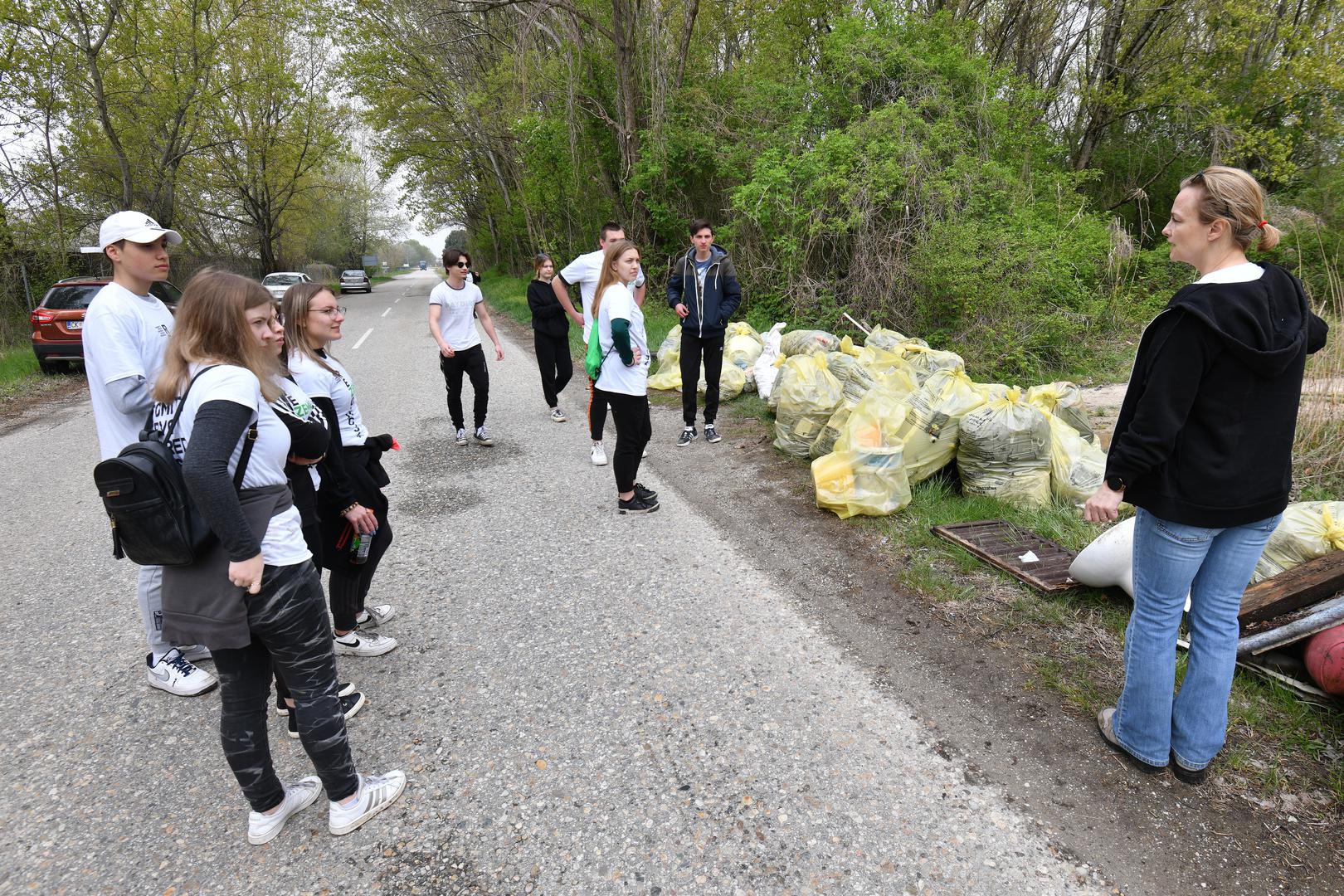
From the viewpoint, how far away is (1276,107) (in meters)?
13.5

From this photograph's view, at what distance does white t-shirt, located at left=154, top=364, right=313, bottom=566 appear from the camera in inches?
72.3

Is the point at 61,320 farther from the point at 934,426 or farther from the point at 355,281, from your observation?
the point at 355,281

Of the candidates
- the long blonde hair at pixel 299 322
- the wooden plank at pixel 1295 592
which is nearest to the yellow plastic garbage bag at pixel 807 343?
the wooden plank at pixel 1295 592

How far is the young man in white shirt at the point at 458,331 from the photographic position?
20.5ft

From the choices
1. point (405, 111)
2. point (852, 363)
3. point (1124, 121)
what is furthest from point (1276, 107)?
point (405, 111)

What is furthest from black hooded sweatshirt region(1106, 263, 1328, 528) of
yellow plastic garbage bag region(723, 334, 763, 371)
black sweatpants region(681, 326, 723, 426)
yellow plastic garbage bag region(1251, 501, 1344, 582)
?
yellow plastic garbage bag region(723, 334, 763, 371)

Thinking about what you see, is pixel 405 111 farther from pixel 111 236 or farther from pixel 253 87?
pixel 111 236

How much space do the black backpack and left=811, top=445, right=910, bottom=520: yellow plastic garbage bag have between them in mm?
3538

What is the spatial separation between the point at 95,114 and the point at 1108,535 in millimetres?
20888

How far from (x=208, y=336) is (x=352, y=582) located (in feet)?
5.01

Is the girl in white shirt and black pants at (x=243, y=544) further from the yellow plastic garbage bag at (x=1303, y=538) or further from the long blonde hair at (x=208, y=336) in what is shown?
the yellow plastic garbage bag at (x=1303, y=538)

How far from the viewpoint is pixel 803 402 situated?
18.4 feet

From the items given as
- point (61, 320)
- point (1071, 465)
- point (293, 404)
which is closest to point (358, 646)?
point (293, 404)

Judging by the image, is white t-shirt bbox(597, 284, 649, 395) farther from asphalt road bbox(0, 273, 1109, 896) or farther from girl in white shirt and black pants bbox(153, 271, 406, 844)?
girl in white shirt and black pants bbox(153, 271, 406, 844)
